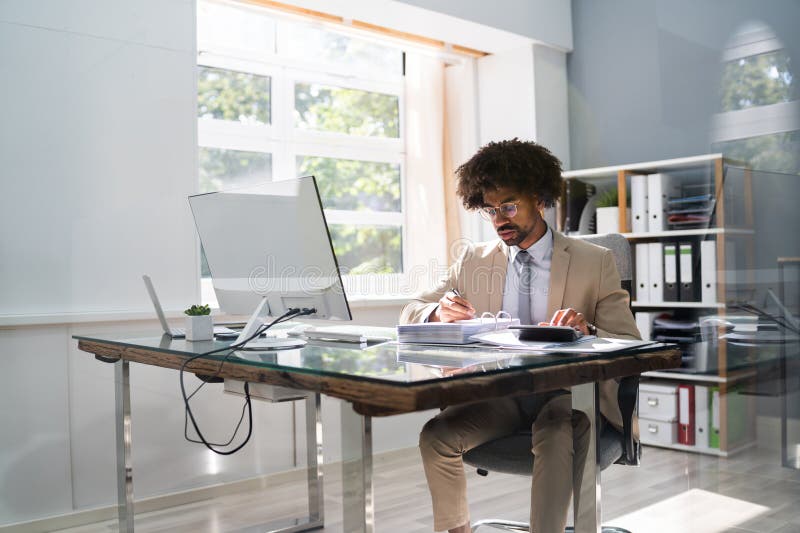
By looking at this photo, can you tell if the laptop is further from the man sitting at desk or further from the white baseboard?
the white baseboard

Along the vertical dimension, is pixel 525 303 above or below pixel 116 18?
below

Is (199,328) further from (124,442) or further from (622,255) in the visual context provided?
(622,255)

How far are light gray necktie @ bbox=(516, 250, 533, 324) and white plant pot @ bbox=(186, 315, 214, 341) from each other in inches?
36.3

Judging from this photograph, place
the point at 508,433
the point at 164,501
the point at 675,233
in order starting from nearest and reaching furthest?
the point at 508,433
the point at 164,501
the point at 675,233

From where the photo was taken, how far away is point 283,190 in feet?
6.22

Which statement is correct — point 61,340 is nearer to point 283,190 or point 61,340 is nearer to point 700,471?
point 283,190

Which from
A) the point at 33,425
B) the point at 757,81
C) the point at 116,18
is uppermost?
the point at 116,18

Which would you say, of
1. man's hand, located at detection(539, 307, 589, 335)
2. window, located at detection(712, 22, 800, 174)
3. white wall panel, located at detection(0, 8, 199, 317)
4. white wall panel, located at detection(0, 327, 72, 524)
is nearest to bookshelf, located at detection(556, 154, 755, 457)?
window, located at detection(712, 22, 800, 174)

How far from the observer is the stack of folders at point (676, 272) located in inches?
145

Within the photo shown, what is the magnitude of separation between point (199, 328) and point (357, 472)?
0.94m

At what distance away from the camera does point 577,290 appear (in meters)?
2.21

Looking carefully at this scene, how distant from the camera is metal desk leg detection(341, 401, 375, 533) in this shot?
Answer: 1.36 metres

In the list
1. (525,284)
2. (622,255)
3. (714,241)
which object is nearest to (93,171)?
(525,284)

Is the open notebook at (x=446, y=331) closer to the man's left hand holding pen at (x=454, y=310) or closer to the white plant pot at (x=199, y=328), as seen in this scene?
the man's left hand holding pen at (x=454, y=310)
